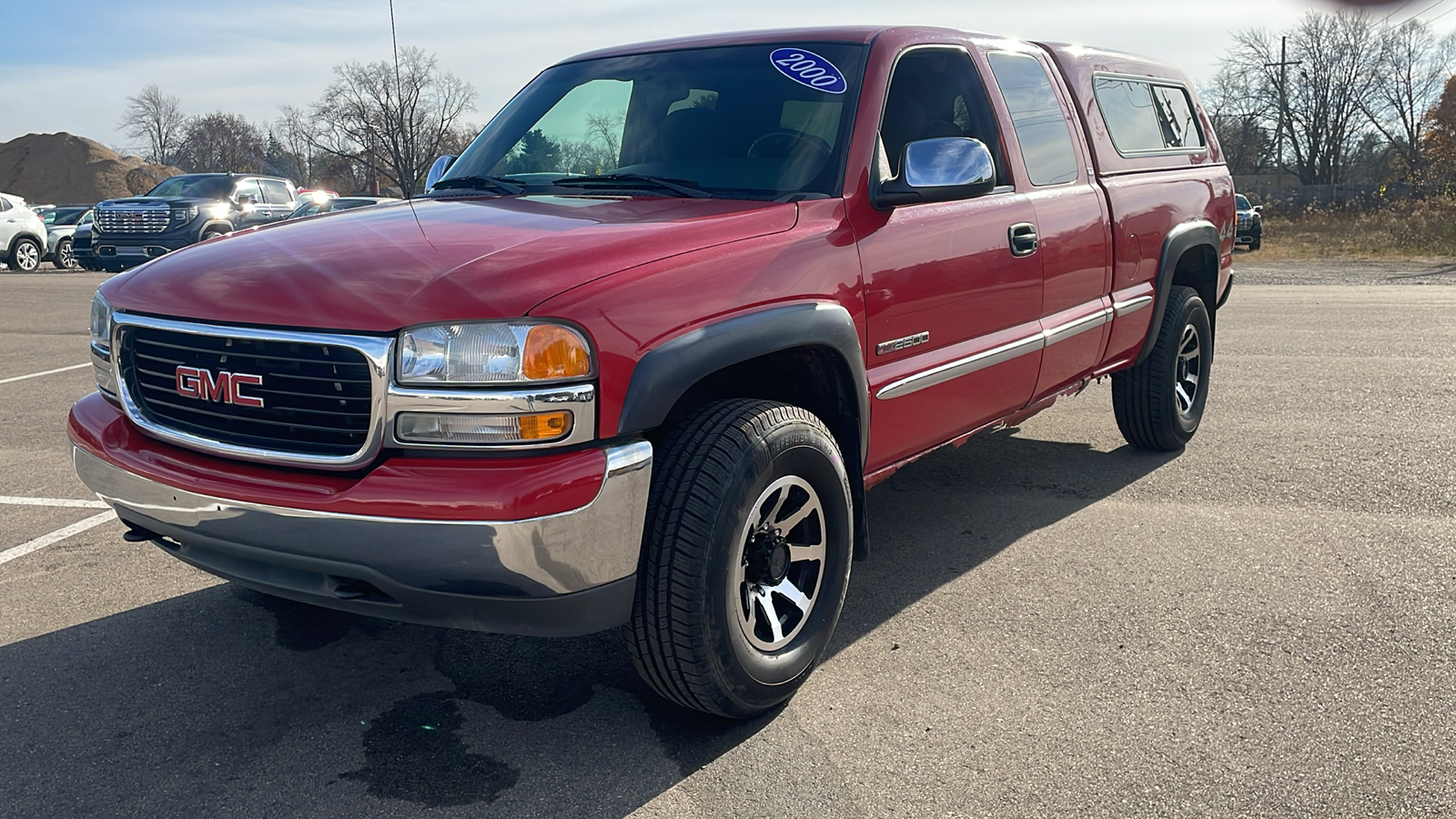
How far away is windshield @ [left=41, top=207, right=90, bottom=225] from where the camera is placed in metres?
32.5

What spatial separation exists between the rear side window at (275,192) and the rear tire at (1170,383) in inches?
767

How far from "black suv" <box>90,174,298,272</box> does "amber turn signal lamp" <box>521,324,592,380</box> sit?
17450 mm

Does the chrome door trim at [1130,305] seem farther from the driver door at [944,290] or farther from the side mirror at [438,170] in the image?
the side mirror at [438,170]

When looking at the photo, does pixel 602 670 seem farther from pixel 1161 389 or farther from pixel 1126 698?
pixel 1161 389

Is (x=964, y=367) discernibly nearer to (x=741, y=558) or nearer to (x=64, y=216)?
(x=741, y=558)

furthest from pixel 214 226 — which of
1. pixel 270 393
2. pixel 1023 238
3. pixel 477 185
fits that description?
pixel 270 393

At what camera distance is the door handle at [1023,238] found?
13.1 feet

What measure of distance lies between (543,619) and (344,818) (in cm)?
63

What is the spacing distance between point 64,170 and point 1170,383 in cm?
9652

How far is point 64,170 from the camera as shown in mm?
84812

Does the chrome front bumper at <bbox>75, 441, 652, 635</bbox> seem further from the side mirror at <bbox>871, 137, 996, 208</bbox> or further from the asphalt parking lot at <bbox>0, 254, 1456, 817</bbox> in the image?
the side mirror at <bbox>871, 137, 996, 208</bbox>

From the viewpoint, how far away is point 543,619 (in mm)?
2531

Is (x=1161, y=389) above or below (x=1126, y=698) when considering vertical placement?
above

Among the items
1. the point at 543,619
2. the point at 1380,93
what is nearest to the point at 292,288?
the point at 543,619
